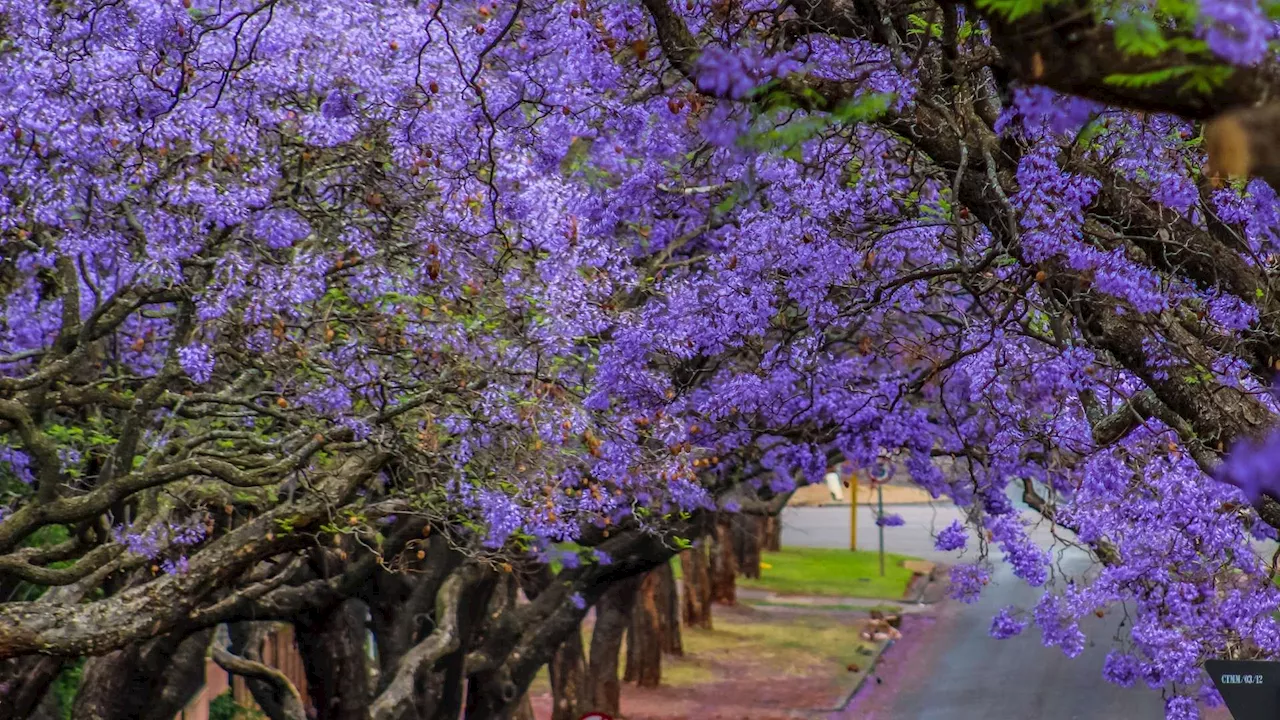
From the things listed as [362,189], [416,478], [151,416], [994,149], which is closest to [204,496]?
[151,416]

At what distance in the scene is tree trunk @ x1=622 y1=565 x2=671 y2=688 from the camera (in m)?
28.2

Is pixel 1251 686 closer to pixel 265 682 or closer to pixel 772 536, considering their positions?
pixel 265 682

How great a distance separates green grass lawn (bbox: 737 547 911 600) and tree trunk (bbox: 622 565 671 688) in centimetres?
1213

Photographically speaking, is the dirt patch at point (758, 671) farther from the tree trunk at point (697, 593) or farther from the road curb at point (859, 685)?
the tree trunk at point (697, 593)

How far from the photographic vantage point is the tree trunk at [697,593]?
3397cm

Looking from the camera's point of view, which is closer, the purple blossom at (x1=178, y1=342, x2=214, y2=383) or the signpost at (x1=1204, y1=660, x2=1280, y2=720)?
the signpost at (x1=1204, y1=660, x2=1280, y2=720)

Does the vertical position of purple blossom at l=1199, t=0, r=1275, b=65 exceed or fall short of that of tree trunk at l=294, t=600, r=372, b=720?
it exceeds it

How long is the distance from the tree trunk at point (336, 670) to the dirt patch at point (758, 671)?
1011 centimetres

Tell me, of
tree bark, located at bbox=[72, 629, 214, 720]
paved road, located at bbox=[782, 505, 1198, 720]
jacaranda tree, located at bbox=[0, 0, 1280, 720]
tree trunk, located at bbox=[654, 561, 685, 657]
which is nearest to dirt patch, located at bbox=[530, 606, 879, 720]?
tree trunk, located at bbox=[654, 561, 685, 657]

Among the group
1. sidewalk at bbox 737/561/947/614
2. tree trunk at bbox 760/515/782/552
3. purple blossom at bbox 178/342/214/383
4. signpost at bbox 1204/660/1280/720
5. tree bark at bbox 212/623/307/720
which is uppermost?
tree trunk at bbox 760/515/782/552

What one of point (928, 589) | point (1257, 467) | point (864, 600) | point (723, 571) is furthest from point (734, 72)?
point (928, 589)

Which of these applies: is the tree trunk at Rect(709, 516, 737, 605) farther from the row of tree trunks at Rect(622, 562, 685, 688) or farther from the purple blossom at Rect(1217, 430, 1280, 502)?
the purple blossom at Rect(1217, 430, 1280, 502)

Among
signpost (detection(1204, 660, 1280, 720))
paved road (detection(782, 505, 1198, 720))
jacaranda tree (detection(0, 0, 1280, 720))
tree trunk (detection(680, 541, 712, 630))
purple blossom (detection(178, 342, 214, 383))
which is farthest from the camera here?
tree trunk (detection(680, 541, 712, 630))

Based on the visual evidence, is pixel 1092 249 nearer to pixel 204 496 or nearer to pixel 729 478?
pixel 204 496
